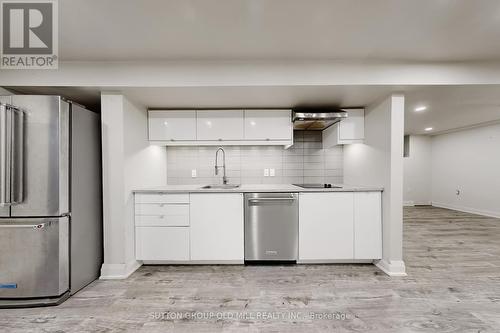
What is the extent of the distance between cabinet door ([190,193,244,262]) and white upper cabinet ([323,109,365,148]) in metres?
1.55

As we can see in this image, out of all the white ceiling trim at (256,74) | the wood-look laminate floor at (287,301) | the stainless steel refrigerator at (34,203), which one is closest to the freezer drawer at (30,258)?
the stainless steel refrigerator at (34,203)

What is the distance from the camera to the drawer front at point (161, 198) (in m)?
2.62

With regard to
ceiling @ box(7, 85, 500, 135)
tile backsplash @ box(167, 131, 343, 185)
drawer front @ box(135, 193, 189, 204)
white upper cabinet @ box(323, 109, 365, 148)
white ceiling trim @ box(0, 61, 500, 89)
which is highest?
white ceiling trim @ box(0, 61, 500, 89)

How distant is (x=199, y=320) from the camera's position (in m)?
1.73

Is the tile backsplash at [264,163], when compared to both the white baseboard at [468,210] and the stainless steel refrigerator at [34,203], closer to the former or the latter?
the stainless steel refrigerator at [34,203]

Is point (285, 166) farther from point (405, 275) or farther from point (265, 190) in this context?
point (405, 275)

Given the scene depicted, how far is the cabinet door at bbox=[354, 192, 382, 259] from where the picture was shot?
2594 mm

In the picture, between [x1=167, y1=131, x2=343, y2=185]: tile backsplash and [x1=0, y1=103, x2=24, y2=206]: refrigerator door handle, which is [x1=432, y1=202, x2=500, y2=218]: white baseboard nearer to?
[x1=167, y1=131, x2=343, y2=185]: tile backsplash

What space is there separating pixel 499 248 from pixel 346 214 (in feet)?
8.44

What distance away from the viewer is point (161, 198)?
8.63 feet

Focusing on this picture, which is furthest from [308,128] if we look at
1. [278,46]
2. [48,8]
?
[48,8]

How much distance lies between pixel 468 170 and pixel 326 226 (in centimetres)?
541

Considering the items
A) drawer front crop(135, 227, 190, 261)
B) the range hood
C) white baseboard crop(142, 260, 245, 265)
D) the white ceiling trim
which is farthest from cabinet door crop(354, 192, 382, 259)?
drawer front crop(135, 227, 190, 261)

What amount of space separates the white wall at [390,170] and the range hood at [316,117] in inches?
17.4
